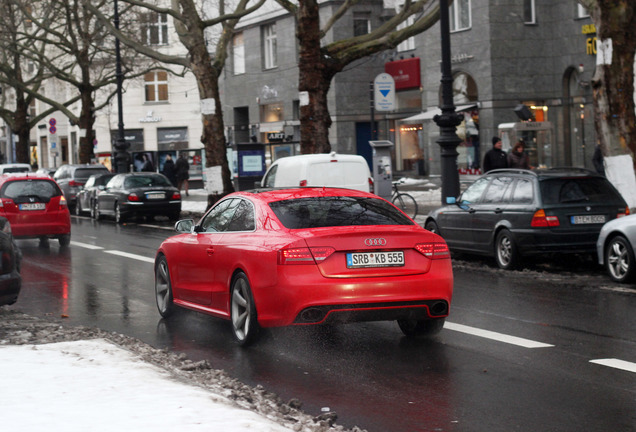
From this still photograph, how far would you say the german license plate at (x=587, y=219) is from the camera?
47.8 feet

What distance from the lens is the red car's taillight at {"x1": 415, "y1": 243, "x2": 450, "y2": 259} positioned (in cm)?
856

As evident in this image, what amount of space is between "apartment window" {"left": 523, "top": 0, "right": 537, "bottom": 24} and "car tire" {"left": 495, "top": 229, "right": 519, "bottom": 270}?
2458 centimetres

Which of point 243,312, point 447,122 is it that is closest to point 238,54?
point 447,122

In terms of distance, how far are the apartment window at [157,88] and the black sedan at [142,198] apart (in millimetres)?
45295

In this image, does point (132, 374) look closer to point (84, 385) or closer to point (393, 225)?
point (84, 385)

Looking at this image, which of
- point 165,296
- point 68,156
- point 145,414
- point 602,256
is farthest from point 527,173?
point 68,156

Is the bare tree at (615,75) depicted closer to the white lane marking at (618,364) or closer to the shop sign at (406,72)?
the white lane marking at (618,364)

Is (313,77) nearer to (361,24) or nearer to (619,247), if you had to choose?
(619,247)

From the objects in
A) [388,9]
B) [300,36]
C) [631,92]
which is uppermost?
[388,9]

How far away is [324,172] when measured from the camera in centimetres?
1994

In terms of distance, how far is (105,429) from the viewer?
212 inches

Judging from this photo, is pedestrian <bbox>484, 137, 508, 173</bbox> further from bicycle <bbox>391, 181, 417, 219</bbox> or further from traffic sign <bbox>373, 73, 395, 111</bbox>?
traffic sign <bbox>373, 73, 395, 111</bbox>

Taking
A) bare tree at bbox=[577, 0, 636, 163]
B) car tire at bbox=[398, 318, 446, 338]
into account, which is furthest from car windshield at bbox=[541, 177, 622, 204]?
car tire at bbox=[398, 318, 446, 338]

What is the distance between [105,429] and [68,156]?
83.2 metres
